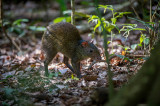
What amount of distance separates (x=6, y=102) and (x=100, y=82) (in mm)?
1906

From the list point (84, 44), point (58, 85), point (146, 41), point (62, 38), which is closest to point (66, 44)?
point (62, 38)

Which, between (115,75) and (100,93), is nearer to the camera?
(100,93)

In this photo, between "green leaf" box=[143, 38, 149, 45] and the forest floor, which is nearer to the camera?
the forest floor

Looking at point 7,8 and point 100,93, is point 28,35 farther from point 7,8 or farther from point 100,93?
point 100,93

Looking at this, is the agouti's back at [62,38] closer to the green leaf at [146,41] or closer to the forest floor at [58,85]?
the forest floor at [58,85]

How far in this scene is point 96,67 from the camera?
5570 mm

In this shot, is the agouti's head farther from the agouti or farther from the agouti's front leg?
the agouti's front leg

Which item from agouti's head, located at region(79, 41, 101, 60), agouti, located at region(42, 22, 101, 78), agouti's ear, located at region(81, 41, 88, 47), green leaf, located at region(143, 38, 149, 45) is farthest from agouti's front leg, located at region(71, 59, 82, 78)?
green leaf, located at region(143, 38, 149, 45)

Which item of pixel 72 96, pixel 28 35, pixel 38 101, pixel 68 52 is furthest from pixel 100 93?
pixel 28 35

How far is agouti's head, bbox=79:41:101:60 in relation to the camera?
5.51 metres

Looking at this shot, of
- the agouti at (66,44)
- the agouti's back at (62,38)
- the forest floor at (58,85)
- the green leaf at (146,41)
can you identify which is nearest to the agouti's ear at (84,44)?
the agouti at (66,44)

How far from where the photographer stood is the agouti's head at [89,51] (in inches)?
217

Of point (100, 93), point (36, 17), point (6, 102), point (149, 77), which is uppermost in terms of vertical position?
point (36, 17)

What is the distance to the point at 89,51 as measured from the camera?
559 centimetres
